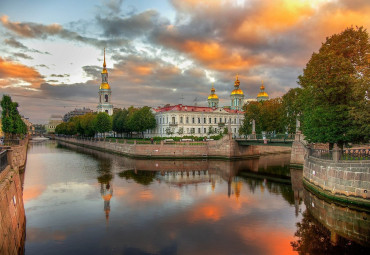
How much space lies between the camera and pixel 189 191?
98.0 ft

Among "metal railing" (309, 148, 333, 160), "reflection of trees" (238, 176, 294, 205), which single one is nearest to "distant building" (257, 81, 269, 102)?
"reflection of trees" (238, 176, 294, 205)

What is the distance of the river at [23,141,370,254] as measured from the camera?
16.0m

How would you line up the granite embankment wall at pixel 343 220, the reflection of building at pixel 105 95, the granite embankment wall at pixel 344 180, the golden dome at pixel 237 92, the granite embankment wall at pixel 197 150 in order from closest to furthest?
the granite embankment wall at pixel 343 220, the granite embankment wall at pixel 344 180, the granite embankment wall at pixel 197 150, the golden dome at pixel 237 92, the reflection of building at pixel 105 95

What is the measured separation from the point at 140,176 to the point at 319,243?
1046 inches

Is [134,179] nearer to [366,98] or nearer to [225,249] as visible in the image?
[225,249]

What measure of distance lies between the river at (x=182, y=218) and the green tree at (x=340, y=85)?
720 cm

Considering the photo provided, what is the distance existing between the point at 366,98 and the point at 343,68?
3653 millimetres

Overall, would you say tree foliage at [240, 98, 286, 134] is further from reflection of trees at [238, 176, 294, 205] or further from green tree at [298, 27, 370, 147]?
green tree at [298, 27, 370, 147]

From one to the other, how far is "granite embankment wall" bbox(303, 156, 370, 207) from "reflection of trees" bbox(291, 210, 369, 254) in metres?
4.07

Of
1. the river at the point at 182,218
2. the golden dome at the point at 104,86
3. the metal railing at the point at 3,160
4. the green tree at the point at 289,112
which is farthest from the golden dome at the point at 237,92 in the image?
the metal railing at the point at 3,160

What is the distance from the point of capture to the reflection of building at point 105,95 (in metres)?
136

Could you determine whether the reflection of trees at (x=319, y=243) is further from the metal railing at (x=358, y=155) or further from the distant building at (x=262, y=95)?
the distant building at (x=262, y=95)

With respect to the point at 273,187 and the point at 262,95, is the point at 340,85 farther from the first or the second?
the point at 262,95

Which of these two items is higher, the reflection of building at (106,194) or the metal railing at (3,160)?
the metal railing at (3,160)
